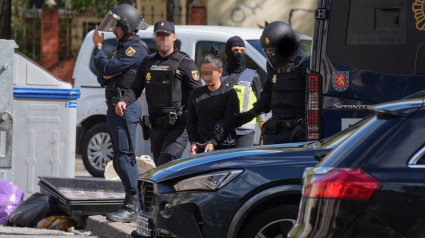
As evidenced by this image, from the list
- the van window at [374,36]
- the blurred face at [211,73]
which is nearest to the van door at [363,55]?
the van window at [374,36]

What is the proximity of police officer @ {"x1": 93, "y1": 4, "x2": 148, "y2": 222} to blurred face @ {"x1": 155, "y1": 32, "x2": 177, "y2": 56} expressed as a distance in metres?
0.35

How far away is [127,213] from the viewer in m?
8.54

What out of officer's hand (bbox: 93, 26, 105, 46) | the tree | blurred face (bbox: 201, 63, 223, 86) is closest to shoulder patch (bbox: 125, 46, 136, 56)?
officer's hand (bbox: 93, 26, 105, 46)

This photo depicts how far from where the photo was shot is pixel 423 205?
4.20 m

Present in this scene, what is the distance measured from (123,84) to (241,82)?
104 centimetres

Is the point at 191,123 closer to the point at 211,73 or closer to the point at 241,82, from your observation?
the point at 211,73

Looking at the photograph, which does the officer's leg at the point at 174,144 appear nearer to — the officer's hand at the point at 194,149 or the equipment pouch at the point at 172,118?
the equipment pouch at the point at 172,118

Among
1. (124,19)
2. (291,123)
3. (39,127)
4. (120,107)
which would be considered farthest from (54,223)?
(291,123)

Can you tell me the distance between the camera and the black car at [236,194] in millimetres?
5750

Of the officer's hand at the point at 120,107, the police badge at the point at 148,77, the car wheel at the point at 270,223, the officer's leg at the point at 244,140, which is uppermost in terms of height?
the police badge at the point at 148,77

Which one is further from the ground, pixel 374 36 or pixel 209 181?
pixel 374 36

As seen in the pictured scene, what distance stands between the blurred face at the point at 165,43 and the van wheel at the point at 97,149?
563 cm

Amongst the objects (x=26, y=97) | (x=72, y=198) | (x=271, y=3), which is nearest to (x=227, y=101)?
(x=72, y=198)

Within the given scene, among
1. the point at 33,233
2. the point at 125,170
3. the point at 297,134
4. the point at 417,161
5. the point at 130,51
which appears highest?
the point at 130,51
